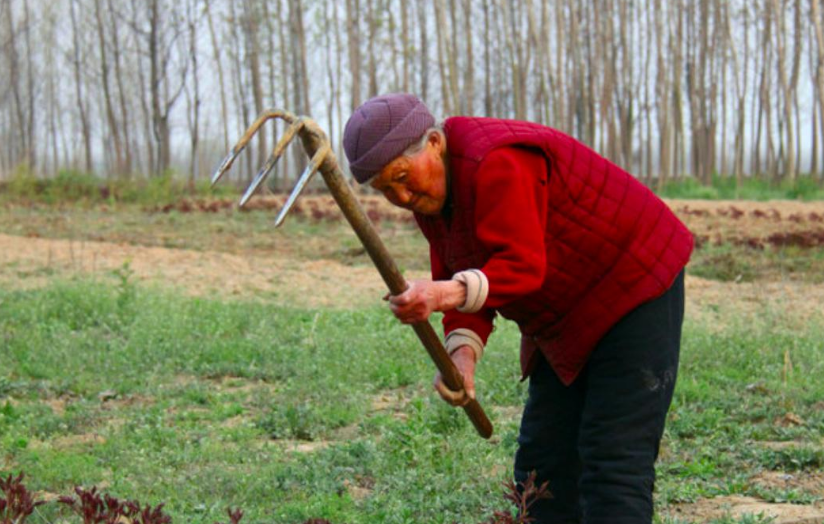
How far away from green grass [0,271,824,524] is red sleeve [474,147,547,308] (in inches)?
62.6

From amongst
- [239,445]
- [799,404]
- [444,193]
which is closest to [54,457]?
[239,445]

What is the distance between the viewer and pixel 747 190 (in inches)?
956

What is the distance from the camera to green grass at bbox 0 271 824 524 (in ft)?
14.1

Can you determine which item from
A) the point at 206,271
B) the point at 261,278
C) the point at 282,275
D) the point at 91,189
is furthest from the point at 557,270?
the point at 91,189

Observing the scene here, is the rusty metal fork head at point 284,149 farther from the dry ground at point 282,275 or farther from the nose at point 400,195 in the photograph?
the dry ground at point 282,275

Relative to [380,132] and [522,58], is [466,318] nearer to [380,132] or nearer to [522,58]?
[380,132]

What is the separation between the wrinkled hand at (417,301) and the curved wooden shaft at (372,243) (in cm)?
5

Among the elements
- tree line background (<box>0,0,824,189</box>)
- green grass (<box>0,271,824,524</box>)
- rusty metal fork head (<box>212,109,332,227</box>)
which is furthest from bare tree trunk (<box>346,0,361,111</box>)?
rusty metal fork head (<box>212,109,332,227</box>)

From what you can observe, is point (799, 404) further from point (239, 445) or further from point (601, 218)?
point (601, 218)

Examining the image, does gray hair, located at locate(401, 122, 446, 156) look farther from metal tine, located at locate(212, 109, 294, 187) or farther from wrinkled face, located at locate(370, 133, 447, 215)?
metal tine, located at locate(212, 109, 294, 187)

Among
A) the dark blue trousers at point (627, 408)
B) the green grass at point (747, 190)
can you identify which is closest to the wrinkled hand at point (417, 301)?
the dark blue trousers at point (627, 408)

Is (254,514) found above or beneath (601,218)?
beneath

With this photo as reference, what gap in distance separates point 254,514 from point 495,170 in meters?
2.01

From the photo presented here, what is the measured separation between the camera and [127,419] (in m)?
5.71
